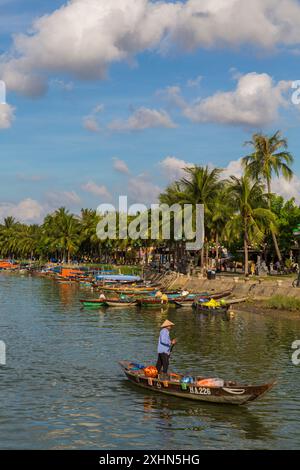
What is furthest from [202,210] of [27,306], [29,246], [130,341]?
[29,246]

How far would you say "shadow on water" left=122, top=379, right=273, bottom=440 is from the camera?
734 inches

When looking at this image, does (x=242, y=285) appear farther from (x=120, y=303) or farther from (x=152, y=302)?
(x=120, y=303)

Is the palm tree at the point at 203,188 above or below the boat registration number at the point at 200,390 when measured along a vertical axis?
above

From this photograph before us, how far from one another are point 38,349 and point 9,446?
52.7 feet

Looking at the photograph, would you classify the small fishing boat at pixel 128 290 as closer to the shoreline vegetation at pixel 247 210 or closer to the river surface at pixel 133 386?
the shoreline vegetation at pixel 247 210

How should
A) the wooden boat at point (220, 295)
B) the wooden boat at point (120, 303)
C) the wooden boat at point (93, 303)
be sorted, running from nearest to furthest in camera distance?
the wooden boat at point (93, 303) < the wooden boat at point (120, 303) < the wooden boat at point (220, 295)

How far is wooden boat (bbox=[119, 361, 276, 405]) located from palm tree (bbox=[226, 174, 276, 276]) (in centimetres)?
4261

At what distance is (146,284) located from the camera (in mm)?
78438

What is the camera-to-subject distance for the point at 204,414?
20.1m

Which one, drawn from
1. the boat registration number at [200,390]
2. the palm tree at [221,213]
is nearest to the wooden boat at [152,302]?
the palm tree at [221,213]

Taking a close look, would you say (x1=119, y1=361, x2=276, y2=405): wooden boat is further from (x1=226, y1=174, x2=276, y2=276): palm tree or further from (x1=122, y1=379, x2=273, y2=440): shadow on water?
(x1=226, y1=174, x2=276, y2=276): palm tree

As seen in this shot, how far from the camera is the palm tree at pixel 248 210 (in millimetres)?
64312

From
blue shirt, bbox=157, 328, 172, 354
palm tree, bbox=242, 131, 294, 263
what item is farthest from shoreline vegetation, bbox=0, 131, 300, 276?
blue shirt, bbox=157, 328, 172, 354

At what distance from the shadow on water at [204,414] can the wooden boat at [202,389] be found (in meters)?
0.27
